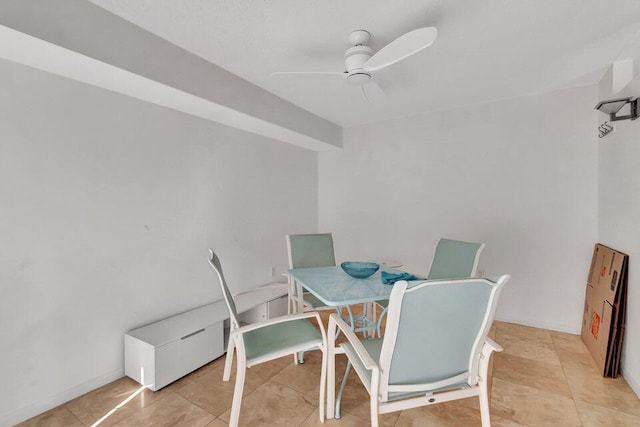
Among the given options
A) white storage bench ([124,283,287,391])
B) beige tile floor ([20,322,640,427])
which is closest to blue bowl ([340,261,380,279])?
beige tile floor ([20,322,640,427])

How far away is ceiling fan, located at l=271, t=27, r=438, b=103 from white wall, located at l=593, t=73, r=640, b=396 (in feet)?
5.73

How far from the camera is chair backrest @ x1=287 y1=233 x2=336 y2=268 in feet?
8.71

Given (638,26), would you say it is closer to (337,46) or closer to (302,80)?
(337,46)

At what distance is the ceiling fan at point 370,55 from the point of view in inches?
58.5

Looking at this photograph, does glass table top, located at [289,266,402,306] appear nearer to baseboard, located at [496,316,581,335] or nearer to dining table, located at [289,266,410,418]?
dining table, located at [289,266,410,418]

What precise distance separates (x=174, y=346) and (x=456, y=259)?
226cm

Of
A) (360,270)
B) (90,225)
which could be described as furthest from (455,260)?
(90,225)

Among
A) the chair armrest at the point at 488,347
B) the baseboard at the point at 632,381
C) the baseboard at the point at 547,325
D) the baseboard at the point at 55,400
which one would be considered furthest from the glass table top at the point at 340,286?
the baseboard at the point at 547,325

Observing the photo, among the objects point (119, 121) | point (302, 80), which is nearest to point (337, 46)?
point (302, 80)

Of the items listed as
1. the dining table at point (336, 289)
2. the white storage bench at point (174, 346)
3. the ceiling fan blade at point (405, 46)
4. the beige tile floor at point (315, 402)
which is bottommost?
the beige tile floor at point (315, 402)

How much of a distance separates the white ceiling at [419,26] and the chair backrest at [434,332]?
159 cm

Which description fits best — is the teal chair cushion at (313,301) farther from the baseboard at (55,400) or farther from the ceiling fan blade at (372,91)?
the ceiling fan blade at (372,91)

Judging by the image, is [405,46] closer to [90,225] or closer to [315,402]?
[315,402]

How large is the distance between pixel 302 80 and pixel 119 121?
1560 mm
